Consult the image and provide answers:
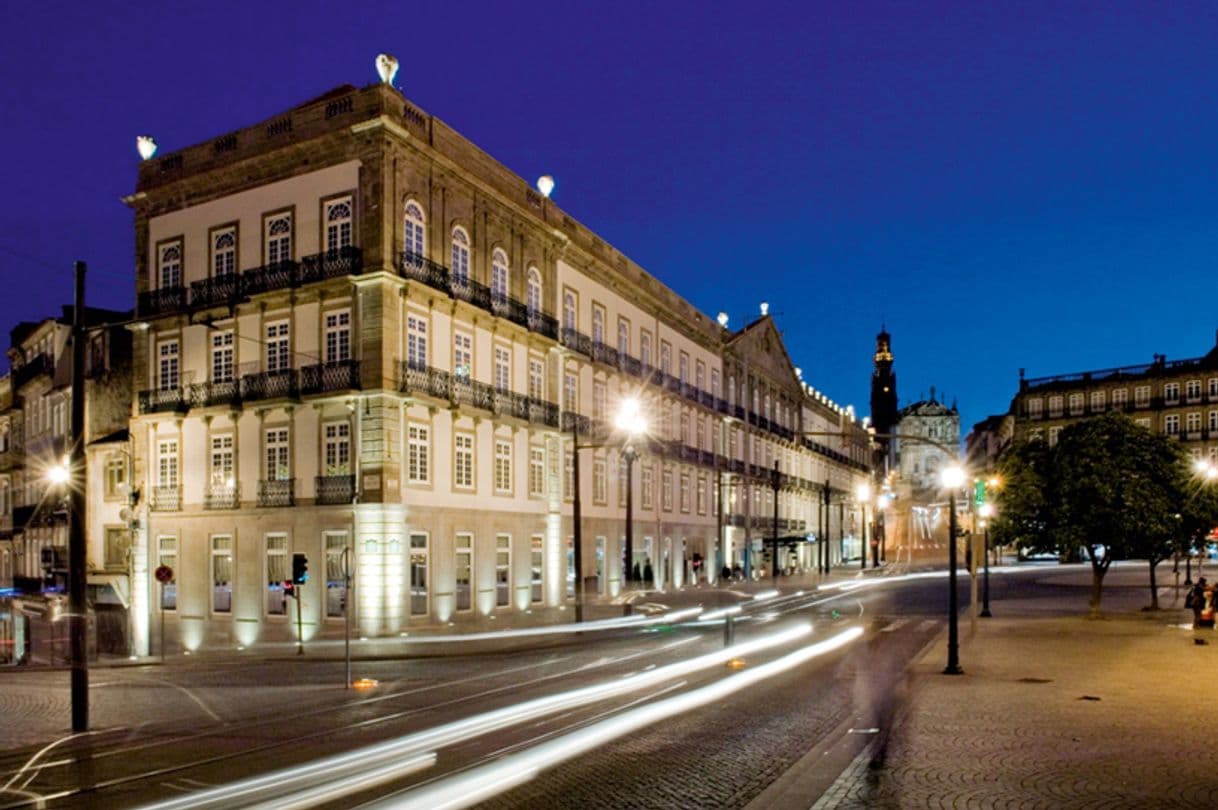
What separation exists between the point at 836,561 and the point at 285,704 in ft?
275

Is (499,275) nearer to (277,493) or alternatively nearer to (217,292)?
(217,292)

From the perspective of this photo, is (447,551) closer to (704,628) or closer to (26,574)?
(704,628)

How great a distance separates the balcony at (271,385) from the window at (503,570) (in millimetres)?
9260

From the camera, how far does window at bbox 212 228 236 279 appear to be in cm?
3700

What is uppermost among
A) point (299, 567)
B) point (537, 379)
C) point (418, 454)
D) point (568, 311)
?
point (568, 311)

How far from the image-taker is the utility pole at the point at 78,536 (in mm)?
15430

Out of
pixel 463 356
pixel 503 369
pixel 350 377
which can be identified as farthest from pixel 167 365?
pixel 503 369

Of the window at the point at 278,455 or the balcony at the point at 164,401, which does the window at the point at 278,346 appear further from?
the balcony at the point at 164,401

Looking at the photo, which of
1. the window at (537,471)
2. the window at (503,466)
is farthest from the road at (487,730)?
the window at (537,471)

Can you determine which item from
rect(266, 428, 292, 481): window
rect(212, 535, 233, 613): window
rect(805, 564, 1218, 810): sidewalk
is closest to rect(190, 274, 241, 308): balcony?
rect(266, 428, 292, 481): window

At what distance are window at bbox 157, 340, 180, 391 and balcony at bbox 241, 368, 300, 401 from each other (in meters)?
4.18

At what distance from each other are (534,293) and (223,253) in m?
11.9

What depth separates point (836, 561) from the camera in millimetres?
97812

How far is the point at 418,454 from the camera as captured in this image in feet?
114
